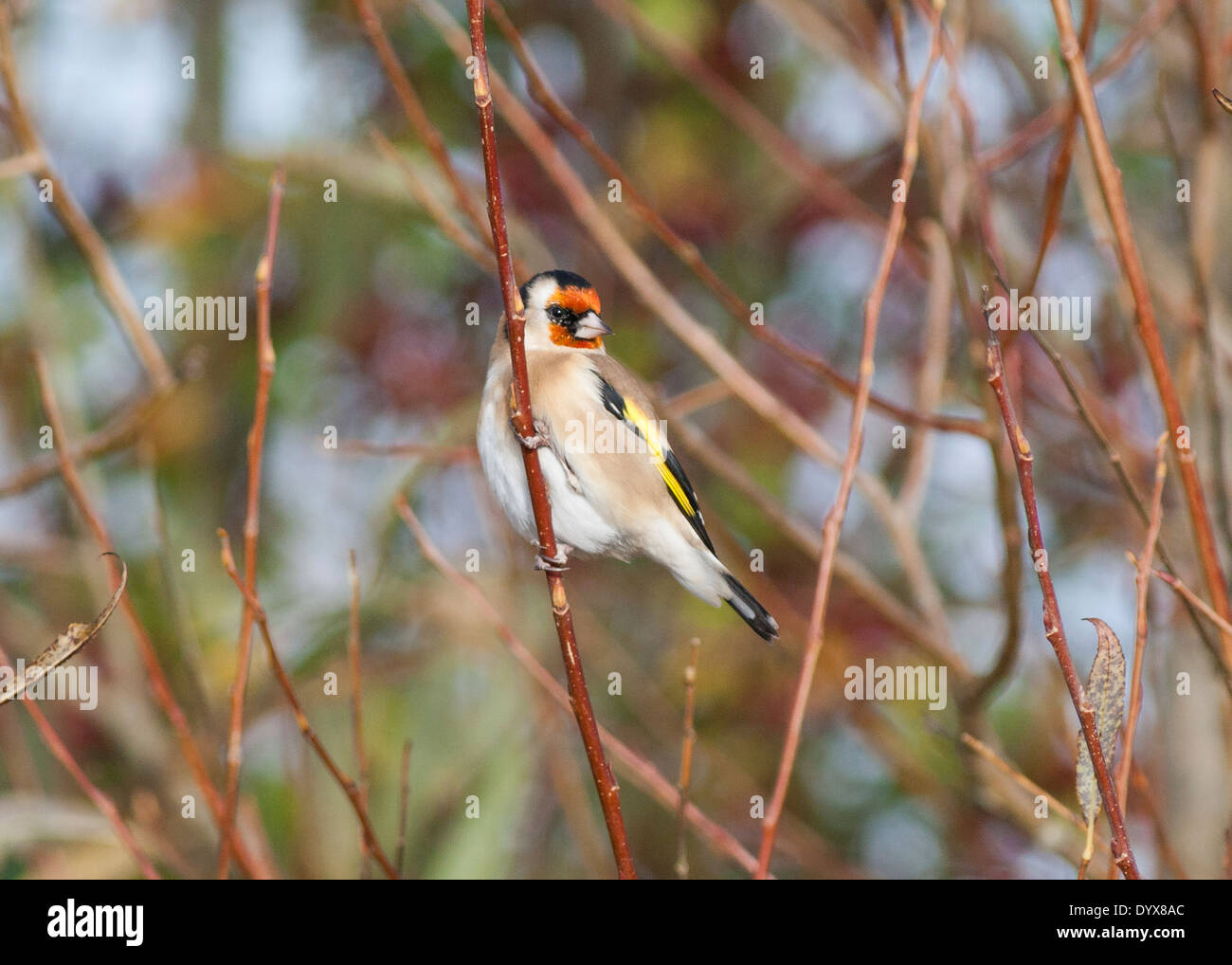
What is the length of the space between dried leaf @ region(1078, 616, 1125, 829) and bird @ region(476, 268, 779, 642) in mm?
1315

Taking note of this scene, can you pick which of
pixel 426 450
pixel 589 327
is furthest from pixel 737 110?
pixel 426 450

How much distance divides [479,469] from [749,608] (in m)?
1.44

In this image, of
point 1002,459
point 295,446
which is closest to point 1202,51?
point 1002,459

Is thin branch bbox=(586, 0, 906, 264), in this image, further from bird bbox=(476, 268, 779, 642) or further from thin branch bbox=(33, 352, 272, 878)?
thin branch bbox=(33, 352, 272, 878)

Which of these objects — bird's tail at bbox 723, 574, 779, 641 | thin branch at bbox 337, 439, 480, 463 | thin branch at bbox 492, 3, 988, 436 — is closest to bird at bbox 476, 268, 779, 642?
bird's tail at bbox 723, 574, 779, 641

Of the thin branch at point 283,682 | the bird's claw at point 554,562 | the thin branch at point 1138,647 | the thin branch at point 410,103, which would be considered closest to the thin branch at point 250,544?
the thin branch at point 283,682

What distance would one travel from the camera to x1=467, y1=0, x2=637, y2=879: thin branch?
176cm

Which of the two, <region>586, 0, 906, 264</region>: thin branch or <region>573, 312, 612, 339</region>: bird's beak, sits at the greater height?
<region>586, 0, 906, 264</region>: thin branch

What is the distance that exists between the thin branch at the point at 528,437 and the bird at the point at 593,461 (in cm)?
83

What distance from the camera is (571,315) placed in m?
3.42

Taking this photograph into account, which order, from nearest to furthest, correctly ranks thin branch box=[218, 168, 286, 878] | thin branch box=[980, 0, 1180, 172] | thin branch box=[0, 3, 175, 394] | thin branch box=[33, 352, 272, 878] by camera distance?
thin branch box=[218, 168, 286, 878], thin branch box=[33, 352, 272, 878], thin branch box=[0, 3, 175, 394], thin branch box=[980, 0, 1180, 172]

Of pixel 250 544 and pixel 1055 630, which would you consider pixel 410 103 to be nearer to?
pixel 250 544

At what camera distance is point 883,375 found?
5711 mm

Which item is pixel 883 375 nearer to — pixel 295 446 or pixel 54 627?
pixel 295 446
